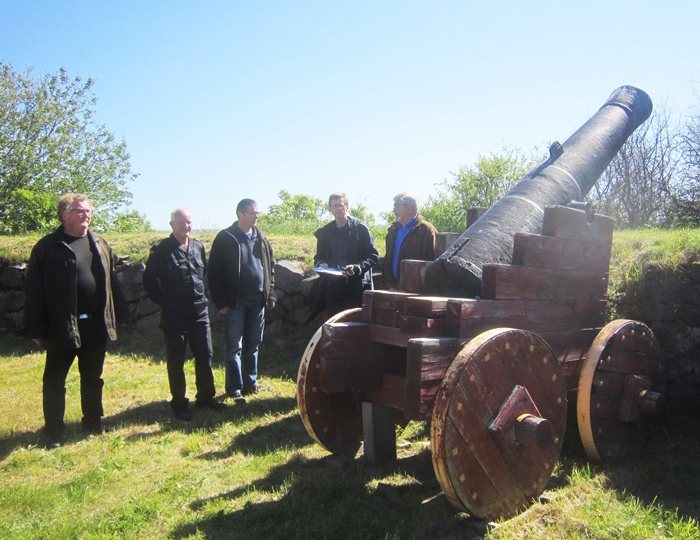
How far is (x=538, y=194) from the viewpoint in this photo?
4094 millimetres

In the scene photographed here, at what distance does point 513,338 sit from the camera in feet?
9.78

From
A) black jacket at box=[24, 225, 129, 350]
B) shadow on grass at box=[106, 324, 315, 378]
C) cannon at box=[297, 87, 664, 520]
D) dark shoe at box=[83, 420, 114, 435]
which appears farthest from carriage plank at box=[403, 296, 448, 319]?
shadow on grass at box=[106, 324, 315, 378]

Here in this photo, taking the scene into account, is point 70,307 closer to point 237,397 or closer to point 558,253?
point 237,397

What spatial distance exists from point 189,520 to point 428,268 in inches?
77.7

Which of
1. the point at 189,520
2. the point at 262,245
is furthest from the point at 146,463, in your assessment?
the point at 262,245

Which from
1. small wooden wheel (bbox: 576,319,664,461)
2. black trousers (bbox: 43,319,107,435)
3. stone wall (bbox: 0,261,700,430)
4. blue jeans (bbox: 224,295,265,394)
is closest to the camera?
small wooden wheel (bbox: 576,319,664,461)

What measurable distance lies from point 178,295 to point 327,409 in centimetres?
215

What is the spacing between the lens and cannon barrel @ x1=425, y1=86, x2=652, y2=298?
3479mm

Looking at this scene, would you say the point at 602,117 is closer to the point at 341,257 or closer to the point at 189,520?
the point at 341,257

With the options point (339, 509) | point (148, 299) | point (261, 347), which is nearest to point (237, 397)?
point (261, 347)

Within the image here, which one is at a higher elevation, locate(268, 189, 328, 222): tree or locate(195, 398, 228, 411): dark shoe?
locate(268, 189, 328, 222): tree

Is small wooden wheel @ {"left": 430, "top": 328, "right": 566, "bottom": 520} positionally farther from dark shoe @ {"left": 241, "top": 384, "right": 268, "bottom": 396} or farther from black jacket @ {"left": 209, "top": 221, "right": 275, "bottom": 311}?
dark shoe @ {"left": 241, "top": 384, "right": 268, "bottom": 396}

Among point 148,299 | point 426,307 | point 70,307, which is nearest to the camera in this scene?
point 426,307

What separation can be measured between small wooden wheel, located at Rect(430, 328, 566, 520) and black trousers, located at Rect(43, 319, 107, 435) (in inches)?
129
